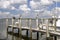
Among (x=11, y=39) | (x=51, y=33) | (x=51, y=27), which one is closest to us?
(x=51, y=33)

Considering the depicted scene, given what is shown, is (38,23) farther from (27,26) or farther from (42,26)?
(27,26)

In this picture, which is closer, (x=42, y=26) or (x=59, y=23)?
(x=42, y=26)

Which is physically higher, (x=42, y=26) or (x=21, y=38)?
(x=42, y=26)

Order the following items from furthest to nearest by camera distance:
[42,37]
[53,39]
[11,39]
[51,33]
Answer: [11,39] → [42,37] → [53,39] → [51,33]

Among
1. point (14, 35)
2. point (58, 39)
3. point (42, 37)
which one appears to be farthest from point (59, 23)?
point (58, 39)

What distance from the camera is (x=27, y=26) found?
88.0 ft

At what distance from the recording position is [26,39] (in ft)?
87.4

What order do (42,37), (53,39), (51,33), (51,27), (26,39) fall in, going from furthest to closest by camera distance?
(42,37)
(26,39)
(51,27)
(53,39)
(51,33)

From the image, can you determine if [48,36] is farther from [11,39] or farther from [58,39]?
[11,39]

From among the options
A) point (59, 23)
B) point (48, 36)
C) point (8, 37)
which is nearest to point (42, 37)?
point (59, 23)

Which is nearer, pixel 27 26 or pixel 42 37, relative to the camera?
pixel 27 26

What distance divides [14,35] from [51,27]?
27.2 feet

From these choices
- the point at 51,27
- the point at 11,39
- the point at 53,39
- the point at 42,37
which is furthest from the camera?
the point at 11,39

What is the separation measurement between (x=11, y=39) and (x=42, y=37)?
4969 mm
